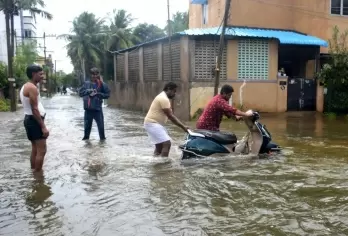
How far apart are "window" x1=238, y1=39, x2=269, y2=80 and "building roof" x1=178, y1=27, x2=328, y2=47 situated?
0.38 m

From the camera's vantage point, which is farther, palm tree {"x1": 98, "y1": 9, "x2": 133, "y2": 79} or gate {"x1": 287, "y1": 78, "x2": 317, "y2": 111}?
palm tree {"x1": 98, "y1": 9, "x2": 133, "y2": 79}

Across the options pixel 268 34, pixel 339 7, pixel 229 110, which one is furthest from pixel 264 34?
pixel 229 110

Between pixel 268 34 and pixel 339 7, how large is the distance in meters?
4.92

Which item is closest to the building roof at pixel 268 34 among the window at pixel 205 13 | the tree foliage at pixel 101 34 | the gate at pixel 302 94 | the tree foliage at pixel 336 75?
the tree foliage at pixel 336 75

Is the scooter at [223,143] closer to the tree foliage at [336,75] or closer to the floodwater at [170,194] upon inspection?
the floodwater at [170,194]

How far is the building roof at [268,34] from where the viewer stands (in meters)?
16.9

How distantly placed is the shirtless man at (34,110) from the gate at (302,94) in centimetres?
1439

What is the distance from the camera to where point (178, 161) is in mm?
7172

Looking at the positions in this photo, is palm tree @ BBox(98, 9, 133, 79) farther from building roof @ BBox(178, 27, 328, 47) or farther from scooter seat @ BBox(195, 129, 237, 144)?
scooter seat @ BBox(195, 129, 237, 144)

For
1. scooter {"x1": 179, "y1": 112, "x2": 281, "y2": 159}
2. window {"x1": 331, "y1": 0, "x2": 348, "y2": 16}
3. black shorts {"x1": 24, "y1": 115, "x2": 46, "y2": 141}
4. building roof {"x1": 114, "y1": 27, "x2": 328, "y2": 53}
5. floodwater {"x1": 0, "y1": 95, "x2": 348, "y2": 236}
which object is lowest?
floodwater {"x1": 0, "y1": 95, "x2": 348, "y2": 236}

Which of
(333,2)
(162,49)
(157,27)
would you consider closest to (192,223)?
(162,49)

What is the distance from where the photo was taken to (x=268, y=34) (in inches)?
736

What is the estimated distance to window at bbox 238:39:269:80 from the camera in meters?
17.3

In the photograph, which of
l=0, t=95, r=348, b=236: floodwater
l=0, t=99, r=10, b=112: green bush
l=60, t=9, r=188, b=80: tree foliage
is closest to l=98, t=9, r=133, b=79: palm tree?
l=60, t=9, r=188, b=80: tree foliage
